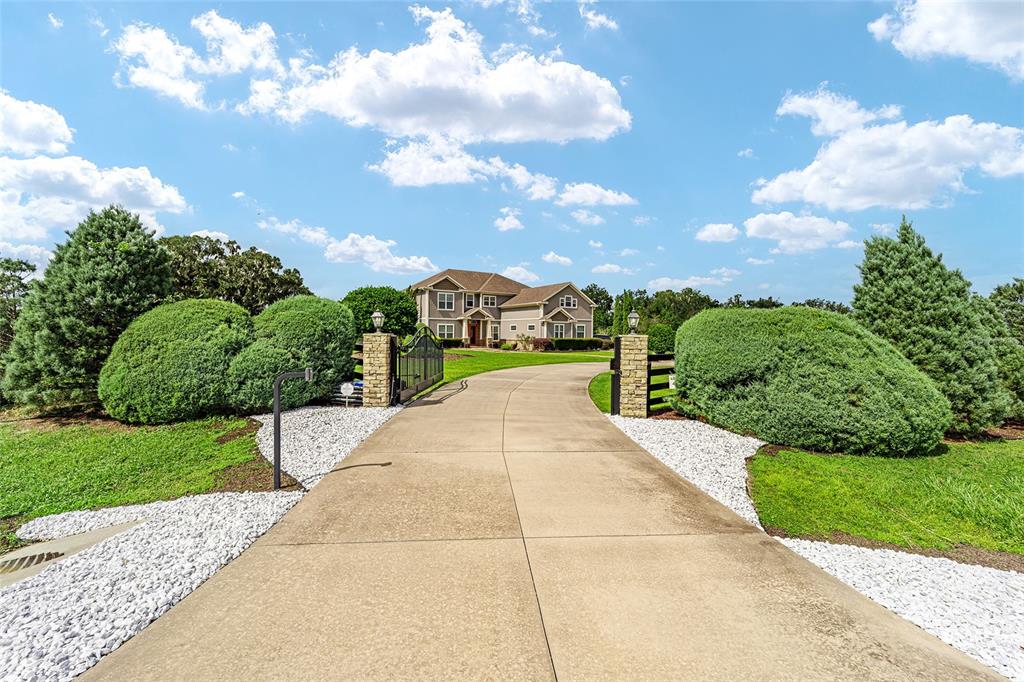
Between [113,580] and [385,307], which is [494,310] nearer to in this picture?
[385,307]

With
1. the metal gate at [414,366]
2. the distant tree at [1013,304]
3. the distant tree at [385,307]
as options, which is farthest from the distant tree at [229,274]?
the distant tree at [1013,304]

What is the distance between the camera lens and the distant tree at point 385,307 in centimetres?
2869

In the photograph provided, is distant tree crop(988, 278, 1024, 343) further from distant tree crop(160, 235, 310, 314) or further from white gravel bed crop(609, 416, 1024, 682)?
distant tree crop(160, 235, 310, 314)

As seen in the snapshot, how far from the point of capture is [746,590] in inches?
143

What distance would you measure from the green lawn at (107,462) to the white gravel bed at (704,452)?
6.52m

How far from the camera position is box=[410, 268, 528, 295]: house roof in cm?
4950

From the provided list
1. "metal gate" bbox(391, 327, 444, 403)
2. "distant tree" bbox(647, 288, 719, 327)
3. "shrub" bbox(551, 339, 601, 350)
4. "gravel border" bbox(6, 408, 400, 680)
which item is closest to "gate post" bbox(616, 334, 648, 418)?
"metal gate" bbox(391, 327, 444, 403)

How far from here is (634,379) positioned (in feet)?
35.4

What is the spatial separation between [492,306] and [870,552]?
47.0 meters

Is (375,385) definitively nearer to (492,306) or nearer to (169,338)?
(169,338)

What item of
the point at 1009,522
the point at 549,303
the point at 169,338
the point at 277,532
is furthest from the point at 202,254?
the point at 1009,522

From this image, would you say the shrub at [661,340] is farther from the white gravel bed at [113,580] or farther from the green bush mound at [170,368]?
the white gravel bed at [113,580]

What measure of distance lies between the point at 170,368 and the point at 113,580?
7.11 metres

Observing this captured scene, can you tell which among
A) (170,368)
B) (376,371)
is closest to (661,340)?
(376,371)
